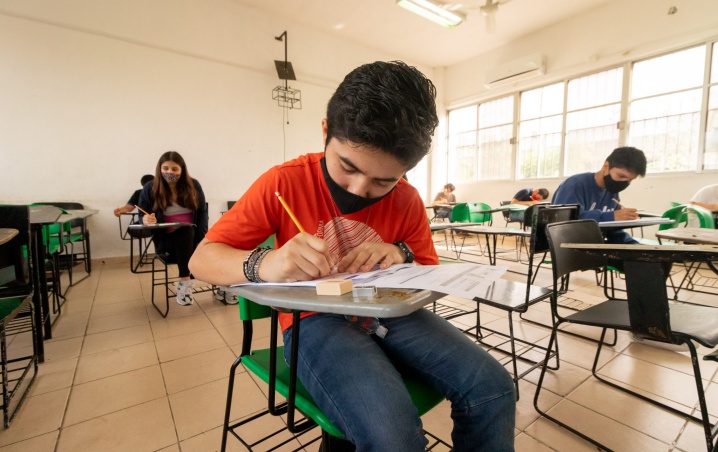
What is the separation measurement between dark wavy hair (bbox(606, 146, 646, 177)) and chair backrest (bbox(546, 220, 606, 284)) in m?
1.19

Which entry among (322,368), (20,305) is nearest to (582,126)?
(322,368)

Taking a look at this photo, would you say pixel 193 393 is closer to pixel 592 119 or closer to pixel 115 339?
pixel 115 339

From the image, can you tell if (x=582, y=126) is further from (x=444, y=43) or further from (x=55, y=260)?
(x=55, y=260)

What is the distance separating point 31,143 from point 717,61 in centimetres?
875

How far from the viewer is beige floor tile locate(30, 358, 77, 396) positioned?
1598 millimetres

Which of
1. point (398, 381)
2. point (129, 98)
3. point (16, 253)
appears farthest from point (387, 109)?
point (129, 98)

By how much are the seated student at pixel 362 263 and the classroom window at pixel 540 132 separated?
6427mm

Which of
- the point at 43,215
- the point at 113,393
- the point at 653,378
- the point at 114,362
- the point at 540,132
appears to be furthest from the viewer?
the point at 540,132

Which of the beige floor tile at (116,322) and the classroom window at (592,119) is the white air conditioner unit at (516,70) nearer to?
the classroom window at (592,119)

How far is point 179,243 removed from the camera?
2.69 m

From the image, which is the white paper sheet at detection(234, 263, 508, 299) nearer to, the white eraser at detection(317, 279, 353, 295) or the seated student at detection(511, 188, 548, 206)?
the white eraser at detection(317, 279, 353, 295)

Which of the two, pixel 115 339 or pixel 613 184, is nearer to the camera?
pixel 115 339

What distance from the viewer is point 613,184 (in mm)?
2658

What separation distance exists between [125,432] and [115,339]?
107 cm
